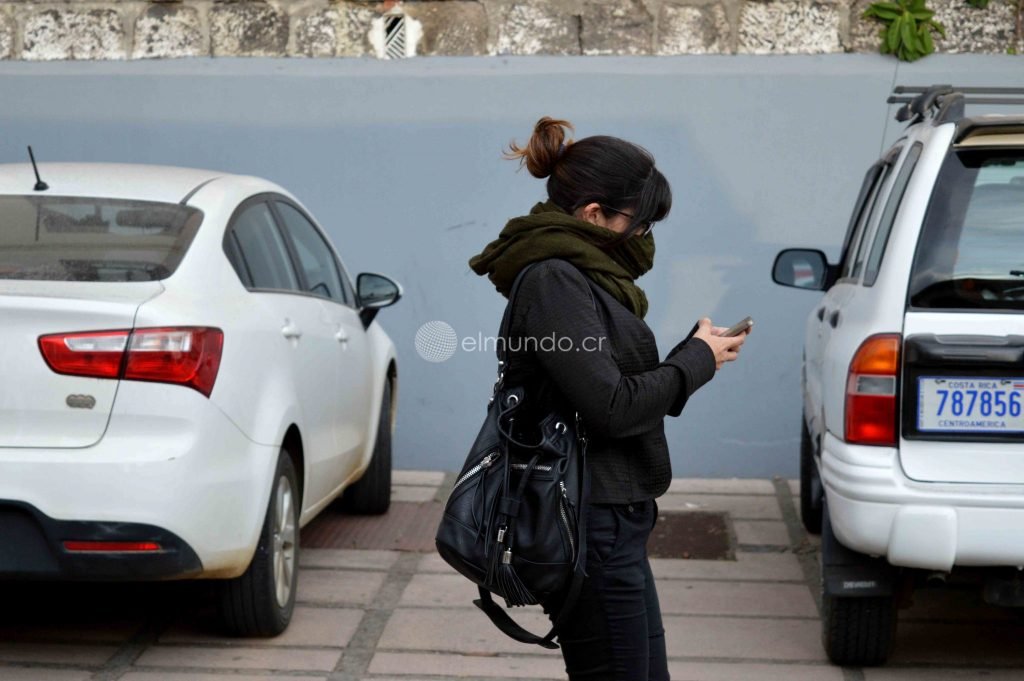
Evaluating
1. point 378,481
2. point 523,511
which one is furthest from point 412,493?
point 523,511

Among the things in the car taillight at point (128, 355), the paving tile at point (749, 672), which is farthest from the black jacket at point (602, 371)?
the paving tile at point (749, 672)

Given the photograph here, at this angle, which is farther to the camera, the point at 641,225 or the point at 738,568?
the point at 738,568

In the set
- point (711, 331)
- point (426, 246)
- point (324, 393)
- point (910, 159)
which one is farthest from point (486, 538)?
point (426, 246)

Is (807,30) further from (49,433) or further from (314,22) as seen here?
(49,433)

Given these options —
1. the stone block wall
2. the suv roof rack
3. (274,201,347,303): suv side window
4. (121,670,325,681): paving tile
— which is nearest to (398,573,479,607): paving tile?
(121,670,325,681): paving tile

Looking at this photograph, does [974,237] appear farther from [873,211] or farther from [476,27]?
[476,27]

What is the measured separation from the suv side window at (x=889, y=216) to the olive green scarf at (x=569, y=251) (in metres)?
1.57

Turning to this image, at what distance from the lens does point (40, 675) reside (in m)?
4.53

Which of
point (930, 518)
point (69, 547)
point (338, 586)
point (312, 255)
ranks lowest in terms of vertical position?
point (338, 586)

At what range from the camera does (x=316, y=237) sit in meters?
6.33

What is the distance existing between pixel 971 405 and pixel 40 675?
3031 mm

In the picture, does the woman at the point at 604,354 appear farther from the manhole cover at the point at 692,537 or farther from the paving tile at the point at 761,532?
the paving tile at the point at 761,532

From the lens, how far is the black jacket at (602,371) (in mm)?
2689

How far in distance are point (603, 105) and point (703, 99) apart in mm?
544
